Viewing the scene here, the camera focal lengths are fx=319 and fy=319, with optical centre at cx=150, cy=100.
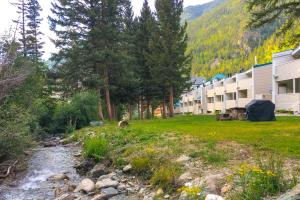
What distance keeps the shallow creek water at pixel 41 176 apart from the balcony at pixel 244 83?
28.4m

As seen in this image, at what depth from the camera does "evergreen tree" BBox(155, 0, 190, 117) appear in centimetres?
3262

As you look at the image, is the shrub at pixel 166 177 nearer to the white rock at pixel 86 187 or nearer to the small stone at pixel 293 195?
the white rock at pixel 86 187

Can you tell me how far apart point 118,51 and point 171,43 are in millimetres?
6987

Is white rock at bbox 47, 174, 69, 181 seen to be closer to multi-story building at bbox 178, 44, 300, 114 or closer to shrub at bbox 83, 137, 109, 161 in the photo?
shrub at bbox 83, 137, 109, 161

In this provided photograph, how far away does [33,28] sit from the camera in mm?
39281

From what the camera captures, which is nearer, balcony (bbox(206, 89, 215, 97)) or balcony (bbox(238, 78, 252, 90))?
balcony (bbox(238, 78, 252, 90))

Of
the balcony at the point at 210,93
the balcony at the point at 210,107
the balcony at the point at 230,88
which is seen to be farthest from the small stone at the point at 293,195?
the balcony at the point at 210,93

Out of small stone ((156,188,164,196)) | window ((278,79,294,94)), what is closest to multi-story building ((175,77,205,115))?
window ((278,79,294,94))

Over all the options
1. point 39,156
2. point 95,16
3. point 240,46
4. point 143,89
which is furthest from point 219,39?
point 39,156

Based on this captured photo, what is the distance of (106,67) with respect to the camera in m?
29.3

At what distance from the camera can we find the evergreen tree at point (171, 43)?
107 feet

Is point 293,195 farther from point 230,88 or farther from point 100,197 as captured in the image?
point 230,88

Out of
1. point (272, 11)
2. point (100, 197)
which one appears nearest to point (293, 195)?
point (100, 197)

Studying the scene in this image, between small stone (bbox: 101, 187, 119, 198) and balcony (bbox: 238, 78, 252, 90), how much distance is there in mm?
32843
